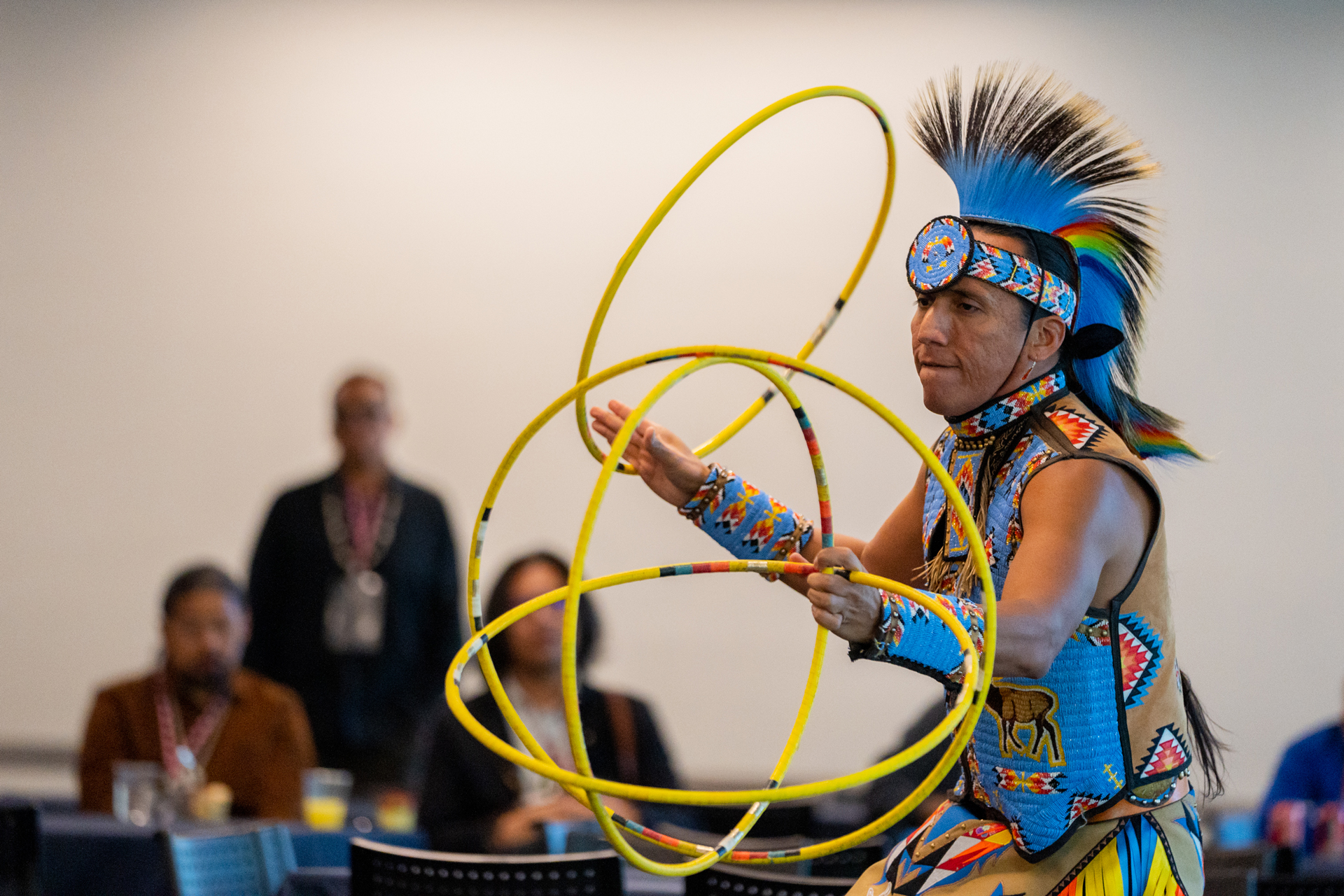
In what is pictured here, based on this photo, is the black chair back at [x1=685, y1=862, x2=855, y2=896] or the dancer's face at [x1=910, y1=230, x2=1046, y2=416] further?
the black chair back at [x1=685, y1=862, x2=855, y2=896]

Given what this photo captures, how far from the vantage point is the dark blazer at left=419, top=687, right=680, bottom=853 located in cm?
337

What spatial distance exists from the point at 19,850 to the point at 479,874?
1096 millimetres

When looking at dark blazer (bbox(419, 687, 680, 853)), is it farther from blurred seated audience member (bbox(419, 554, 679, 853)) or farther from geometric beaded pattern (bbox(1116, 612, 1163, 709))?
geometric beaded pattern (bbox(1116, 612, 1163, 709))

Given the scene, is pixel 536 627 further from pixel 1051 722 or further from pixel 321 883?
pixel 1051 722

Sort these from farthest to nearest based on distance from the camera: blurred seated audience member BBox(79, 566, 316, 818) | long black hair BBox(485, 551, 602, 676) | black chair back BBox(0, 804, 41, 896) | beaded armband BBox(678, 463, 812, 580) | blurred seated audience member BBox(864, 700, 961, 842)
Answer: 1. blurred seated audience member BBox(79, 566, 316, 818)
2. long black hair BBox(485, 551, 602, 676)
3. blurred seated audience member BBox(864, 700, 961, 842)
4. black chair back BBox(0, 804, 41, 896)
5. beaded armband BBox(678, 463, 812, 580)

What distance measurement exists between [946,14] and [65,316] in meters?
4.01

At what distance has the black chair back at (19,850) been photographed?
9.26 feet

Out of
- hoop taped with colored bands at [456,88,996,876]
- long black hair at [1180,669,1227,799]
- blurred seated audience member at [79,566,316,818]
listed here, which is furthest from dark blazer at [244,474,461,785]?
long black hair at [1180,669,1227,799]

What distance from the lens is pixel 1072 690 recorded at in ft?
5.67

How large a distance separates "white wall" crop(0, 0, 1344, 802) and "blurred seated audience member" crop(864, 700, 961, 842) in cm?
212

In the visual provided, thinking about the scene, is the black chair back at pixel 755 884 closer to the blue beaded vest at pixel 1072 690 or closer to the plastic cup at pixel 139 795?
the blue beaded vest at pixel 1072 690

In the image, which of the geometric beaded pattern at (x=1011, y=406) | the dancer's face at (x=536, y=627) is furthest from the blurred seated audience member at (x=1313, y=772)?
the geometric beaded pattern at (x=1011, y=406)

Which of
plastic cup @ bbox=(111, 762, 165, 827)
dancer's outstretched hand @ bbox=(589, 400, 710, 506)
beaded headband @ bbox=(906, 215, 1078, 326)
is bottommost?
plastic cup @ bbox=(111, 762, 165, 827)

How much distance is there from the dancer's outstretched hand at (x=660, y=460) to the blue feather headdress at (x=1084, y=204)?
1.79 ft
